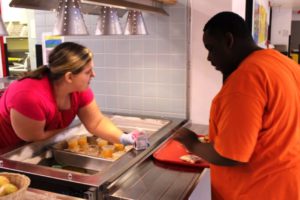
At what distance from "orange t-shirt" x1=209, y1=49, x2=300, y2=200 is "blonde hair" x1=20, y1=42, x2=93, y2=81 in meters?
0.67

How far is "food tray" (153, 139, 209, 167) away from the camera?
1391 mm

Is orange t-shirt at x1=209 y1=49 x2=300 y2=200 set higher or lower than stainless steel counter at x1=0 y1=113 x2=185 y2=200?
higher

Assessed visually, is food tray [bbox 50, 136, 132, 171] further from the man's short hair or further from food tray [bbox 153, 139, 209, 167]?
the man's short hair

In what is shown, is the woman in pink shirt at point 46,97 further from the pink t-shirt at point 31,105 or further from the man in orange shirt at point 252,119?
the man in orange shirt at point 252,119

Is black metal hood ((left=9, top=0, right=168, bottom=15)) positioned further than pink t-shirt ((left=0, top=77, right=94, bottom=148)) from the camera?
No

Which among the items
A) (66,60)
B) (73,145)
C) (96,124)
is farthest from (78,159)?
(66,60)

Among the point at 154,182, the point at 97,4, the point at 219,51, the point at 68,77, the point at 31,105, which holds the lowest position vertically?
the point at 154,182

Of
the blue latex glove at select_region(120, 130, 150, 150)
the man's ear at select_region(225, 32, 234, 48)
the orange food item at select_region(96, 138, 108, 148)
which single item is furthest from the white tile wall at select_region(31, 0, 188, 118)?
the man's ear at select_region(225, 32, 234, 48)

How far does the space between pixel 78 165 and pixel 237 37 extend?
95 centimetres

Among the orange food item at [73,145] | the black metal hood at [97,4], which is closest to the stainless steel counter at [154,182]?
the orange food item at [73,145]

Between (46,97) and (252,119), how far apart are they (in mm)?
904

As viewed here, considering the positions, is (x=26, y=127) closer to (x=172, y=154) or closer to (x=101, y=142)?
(x=101, y=142)

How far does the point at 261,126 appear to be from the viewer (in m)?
0.92

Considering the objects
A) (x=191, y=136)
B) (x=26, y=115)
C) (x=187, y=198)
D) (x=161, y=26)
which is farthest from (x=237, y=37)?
(x=161, y=26)
